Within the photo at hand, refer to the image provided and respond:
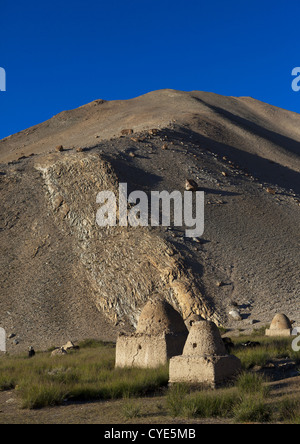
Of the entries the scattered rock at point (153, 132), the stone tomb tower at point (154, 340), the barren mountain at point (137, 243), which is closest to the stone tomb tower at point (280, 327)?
the barren mountain at point (137, 243)

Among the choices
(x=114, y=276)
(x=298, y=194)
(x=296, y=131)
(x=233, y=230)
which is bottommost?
(x=114, y=276)

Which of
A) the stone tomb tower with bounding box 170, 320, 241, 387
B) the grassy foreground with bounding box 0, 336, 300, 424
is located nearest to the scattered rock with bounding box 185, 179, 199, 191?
the grassy foreground with bounding box 0, 336, 300, 424

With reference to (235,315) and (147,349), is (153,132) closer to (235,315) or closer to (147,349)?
(235,315)

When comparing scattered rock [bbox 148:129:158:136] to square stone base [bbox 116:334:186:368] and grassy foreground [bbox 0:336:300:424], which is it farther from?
square stone base [bbox 116:334:186:368]

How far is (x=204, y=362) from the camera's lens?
11906mm

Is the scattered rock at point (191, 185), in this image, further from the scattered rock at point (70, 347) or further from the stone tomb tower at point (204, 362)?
the stone tomb tower at point (204, 362)

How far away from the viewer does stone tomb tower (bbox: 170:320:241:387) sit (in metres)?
11.8

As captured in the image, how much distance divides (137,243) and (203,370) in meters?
19.8

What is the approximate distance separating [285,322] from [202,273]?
8.64 m

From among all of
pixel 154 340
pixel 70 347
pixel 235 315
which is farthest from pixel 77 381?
pixel 235 315

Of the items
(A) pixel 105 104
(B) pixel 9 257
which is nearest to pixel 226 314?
(B) pixel 9 257

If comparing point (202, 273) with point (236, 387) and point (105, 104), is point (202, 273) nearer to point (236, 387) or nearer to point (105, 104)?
point (236, 387)

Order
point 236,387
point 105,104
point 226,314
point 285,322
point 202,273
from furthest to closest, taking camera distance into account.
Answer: point 105,104
point 202,273
point 226,314
point 285,322
point 236,387

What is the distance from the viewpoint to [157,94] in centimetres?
8294
